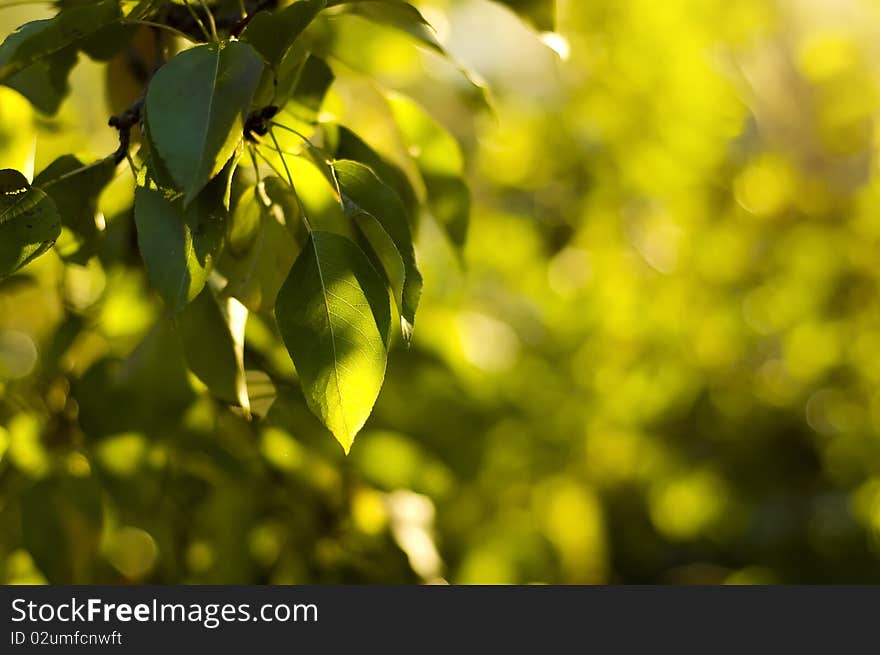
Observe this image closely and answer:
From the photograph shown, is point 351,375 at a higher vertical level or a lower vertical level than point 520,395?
higher

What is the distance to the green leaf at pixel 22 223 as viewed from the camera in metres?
0.42

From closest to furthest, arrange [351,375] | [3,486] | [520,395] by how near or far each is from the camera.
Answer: [351,375] < [3,486] < [520,395]

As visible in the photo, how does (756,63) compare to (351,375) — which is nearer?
(351,375)

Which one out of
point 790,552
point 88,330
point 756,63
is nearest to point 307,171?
point 88,330

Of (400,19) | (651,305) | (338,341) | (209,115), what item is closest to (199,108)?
(209,115)

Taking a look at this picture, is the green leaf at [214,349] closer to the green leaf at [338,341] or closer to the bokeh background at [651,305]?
the green leaf at [338,341]

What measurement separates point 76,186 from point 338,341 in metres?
0.20

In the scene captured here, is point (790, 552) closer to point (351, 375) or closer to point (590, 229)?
point (590, 229)

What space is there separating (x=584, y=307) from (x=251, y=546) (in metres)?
0.73

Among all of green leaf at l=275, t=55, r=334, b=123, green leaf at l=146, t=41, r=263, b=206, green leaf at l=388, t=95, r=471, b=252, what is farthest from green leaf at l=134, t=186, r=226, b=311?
green leaf at l=388, t=95, r=471, b=252

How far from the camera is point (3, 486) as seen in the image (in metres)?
0.78

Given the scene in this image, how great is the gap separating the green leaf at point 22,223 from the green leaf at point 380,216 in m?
0.13

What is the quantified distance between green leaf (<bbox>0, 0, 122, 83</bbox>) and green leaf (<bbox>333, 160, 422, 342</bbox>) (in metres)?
0.13

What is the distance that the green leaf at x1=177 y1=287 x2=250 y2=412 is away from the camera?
0.54 m
